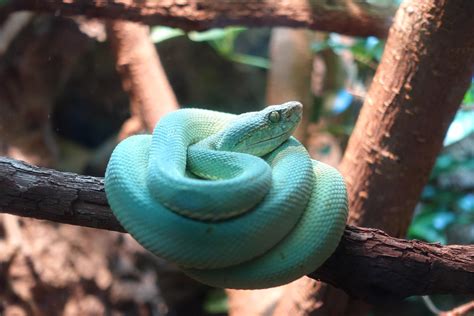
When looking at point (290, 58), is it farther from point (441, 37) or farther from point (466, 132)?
point (441, 37)

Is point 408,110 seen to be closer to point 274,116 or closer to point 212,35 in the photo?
point 274,116

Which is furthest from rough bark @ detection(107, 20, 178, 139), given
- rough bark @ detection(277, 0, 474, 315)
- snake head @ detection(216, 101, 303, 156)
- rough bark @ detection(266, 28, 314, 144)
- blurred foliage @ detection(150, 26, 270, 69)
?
snake head @ detection(216, 101, 303, 156)

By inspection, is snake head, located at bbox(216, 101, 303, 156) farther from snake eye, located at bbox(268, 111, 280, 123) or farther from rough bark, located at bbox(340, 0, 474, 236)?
rough bark, located at bbox(340, 0, 474, 236)

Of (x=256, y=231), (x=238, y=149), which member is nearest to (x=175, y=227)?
(x=256, y=231)

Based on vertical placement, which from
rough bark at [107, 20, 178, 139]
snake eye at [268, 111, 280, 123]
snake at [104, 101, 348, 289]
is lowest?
rough bark at [107, 20, 178, 139]

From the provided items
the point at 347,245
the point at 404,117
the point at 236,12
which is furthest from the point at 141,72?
the point at 347,245

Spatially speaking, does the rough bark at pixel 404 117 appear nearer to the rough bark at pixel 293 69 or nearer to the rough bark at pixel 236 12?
the rough bark at pixel 236 12
